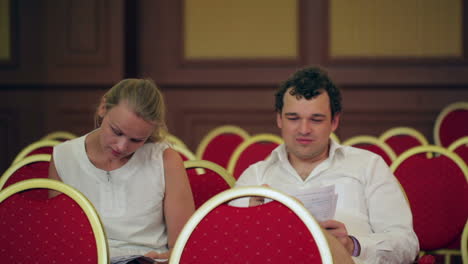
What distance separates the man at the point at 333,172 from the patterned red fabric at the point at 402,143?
1987 millimetres

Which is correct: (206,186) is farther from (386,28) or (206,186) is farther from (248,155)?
(386,28)

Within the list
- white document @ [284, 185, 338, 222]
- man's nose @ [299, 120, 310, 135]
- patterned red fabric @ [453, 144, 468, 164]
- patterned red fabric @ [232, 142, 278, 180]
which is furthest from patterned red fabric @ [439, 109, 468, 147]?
white document @ [284, 185, 338, 222]

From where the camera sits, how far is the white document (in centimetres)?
149

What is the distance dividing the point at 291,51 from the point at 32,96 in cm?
235

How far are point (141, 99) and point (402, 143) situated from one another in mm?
2455

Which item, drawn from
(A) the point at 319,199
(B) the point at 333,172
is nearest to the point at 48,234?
(A) the point at 319,199

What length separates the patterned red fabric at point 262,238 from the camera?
3.97 feet

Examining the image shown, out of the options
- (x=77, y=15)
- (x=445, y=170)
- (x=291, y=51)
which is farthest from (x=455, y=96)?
(x=77, y=15)

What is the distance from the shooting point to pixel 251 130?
5.38 metres

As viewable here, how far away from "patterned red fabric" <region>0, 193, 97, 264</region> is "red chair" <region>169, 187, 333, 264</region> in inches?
10.8

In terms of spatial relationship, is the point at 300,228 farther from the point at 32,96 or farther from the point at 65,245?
the point at 32,96

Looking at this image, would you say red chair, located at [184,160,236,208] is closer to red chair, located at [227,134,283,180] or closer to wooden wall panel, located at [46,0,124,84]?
red chair, located at [227,134,283,180]

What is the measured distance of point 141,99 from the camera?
184 centimetres

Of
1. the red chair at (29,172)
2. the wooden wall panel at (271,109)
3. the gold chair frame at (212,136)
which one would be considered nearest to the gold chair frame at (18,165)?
the red chair at (29,172)
